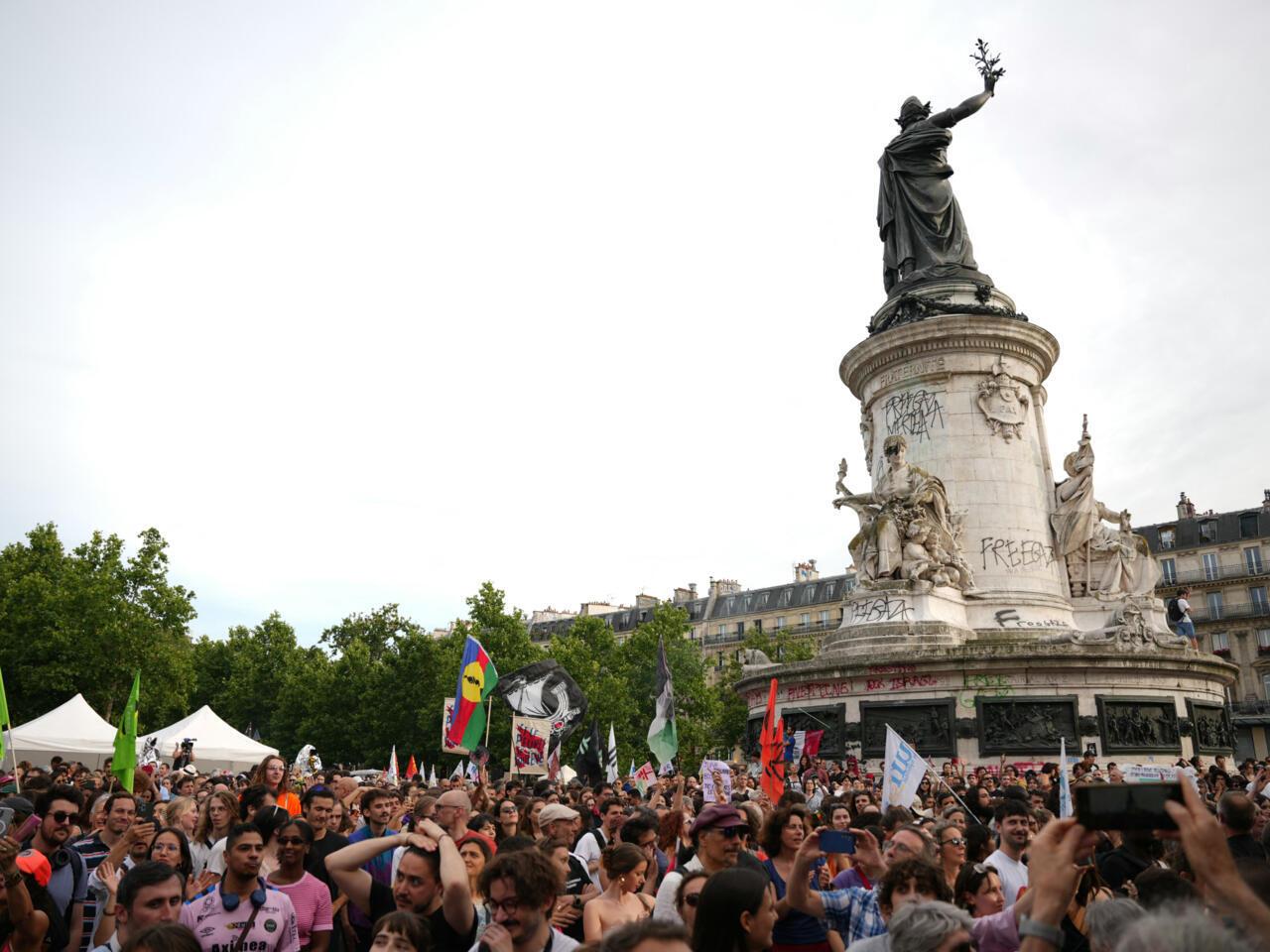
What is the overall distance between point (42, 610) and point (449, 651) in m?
19.4

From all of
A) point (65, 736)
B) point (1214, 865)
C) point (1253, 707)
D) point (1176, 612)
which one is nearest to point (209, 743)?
point (65, 736)

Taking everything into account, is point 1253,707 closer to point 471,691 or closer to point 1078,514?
point 1078,514

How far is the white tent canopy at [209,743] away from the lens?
27266 mm

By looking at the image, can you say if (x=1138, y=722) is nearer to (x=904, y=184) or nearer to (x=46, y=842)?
(x=904, y=184)

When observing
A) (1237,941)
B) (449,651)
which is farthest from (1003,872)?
(449,651)

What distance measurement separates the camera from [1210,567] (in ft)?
192

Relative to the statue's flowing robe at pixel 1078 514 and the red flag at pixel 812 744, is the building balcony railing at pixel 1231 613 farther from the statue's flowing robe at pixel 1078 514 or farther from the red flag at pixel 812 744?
the red flag at pixel 812 744

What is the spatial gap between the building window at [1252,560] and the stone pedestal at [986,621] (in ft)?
128

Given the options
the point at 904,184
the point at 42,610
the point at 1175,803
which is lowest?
the point at 1175,803

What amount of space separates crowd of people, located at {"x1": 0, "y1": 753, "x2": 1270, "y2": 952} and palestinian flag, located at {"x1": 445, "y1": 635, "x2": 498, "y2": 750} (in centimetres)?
609

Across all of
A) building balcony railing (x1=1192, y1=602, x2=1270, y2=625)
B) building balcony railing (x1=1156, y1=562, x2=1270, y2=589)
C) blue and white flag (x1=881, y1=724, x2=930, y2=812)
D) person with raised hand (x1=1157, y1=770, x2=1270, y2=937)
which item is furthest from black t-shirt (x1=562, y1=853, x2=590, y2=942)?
building balcony railing (x1=1192, y1=602, x2=1270, y2=625)

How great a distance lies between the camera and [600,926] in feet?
16.5

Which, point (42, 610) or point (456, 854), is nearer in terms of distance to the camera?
point (456, 854)

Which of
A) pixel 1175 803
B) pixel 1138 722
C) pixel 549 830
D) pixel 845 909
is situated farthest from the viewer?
pixel 1138 722
